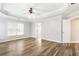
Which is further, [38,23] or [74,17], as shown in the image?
[38,23]

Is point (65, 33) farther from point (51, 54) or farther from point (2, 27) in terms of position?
point (2, 27)

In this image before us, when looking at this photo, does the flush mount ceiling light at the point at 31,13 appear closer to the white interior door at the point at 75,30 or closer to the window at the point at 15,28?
the window at the point at 15,28

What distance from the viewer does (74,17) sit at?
2.45 meters

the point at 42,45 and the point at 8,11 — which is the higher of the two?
the point at 8,11

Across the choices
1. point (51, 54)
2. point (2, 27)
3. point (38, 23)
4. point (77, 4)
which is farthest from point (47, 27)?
point (2, 27)

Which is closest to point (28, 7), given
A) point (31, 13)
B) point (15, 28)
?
point (31, 13)

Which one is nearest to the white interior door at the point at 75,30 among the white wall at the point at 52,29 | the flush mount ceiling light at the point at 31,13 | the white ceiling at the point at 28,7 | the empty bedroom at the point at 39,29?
the empty bedroom at the point at 39,29

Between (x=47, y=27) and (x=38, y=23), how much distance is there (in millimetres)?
270

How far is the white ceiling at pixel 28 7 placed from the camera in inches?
92.6

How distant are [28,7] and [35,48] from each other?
1.07 m

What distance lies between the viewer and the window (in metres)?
2.49

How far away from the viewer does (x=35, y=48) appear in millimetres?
2477

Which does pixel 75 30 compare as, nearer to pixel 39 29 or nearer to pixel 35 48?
pixel 39 29

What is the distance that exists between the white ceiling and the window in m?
0.22
